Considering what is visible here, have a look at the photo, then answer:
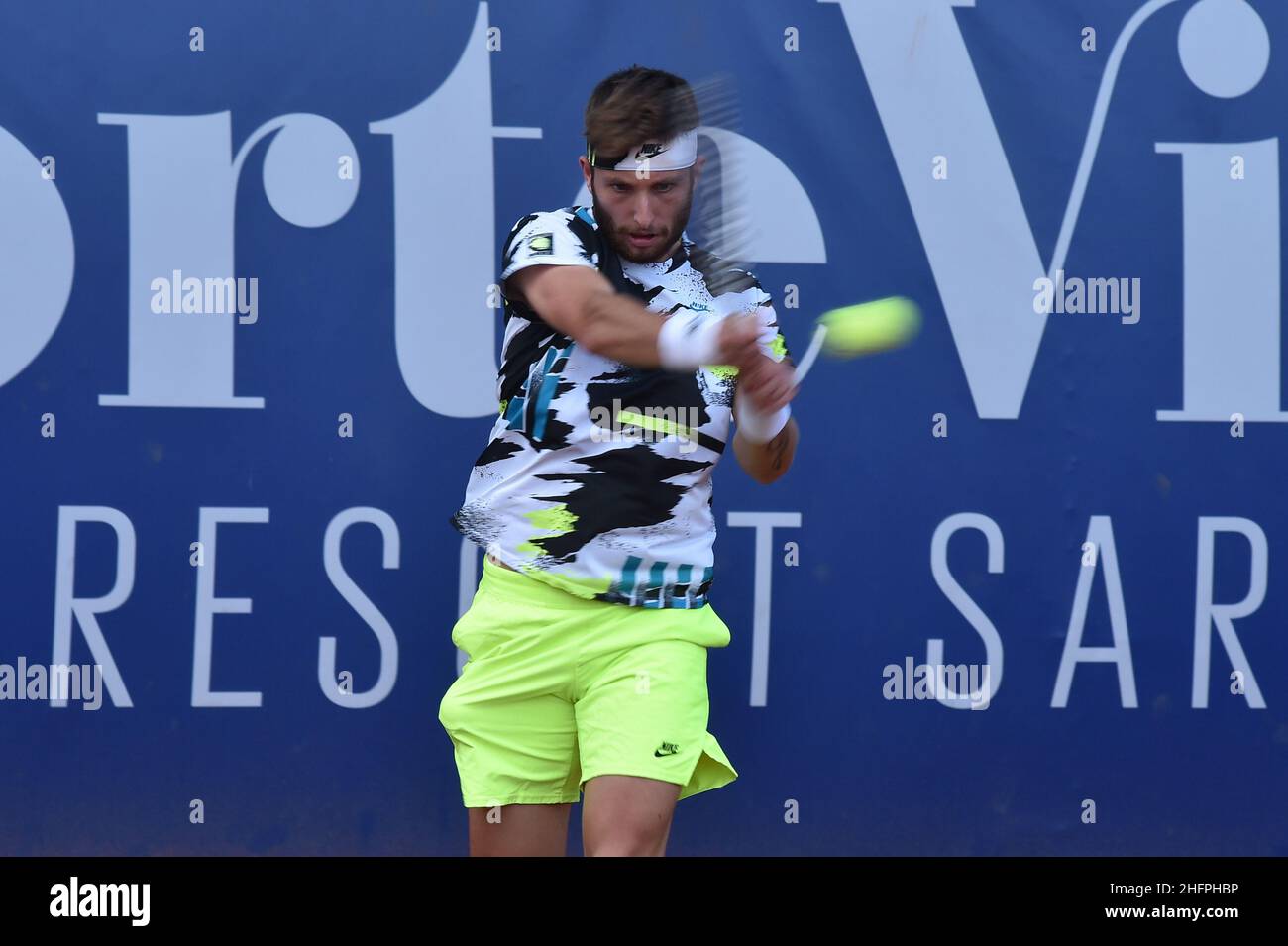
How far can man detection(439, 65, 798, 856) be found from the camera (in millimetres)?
2521

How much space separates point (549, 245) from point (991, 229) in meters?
1.47

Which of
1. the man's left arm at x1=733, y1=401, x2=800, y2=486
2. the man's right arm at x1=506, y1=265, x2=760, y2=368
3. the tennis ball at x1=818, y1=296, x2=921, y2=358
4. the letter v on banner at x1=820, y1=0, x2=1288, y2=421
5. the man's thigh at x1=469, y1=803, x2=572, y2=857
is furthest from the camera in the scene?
the letter v on banner at x1=820, y1=0, x2=1288, y2=421

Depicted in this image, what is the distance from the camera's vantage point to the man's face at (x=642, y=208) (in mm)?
2547

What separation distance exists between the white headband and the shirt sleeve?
12cm

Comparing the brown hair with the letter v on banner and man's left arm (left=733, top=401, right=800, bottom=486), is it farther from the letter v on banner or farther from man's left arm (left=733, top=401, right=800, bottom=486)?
the letter v on banner

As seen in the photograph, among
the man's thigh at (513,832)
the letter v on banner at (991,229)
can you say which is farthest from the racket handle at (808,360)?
the man's thigh at (513,832)

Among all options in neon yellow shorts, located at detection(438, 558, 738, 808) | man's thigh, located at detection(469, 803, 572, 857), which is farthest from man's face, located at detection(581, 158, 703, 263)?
man's thigh, located at detection(469, 803, 572, 857)

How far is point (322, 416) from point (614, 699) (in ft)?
4.28

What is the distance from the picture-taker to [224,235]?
11.5 ft

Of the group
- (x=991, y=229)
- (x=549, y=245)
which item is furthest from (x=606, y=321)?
(x=991, y=229)

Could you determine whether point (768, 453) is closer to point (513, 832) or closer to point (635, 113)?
point (635, 113)

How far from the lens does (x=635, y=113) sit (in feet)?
8.25

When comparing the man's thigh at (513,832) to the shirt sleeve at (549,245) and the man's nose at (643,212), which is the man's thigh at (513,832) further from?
the man's nose at (643,212)
